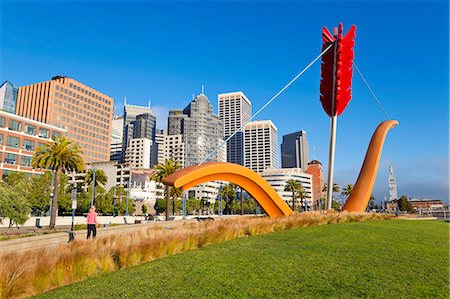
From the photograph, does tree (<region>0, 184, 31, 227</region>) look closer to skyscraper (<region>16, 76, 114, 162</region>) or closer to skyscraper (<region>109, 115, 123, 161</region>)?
skyscraper (<region>16, 76, 114, 162</region>)

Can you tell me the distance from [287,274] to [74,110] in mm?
102752

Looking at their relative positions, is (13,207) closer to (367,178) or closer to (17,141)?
(367,178)

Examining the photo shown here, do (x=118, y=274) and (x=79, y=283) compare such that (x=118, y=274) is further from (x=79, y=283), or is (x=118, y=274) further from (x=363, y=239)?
(x=363, y=239)

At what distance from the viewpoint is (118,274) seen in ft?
19.6

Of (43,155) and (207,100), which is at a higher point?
(207,100)

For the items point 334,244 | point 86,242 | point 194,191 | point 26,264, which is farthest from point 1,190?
point 194,191

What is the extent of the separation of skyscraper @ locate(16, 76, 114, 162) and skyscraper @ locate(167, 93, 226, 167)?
164ft

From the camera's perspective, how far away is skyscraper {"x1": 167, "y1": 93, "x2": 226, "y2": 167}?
6102 inches

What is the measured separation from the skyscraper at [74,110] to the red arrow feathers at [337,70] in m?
83.8

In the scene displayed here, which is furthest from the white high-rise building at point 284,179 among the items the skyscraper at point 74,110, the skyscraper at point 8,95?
the skyscraper at point 8,95

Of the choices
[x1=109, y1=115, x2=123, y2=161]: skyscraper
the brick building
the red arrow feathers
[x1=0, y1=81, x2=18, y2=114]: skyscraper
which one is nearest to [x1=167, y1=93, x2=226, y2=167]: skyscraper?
[x1=109, y1=115, x2=123, y2=161]: skyscraper

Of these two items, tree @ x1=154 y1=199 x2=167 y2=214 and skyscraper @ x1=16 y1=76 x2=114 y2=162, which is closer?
tree @ x1=154 y1=199 x2=167 y2=214

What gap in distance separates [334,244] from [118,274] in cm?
512

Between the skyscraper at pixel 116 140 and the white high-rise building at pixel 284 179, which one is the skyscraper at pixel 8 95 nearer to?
the skyscraper at pixel 116 140
